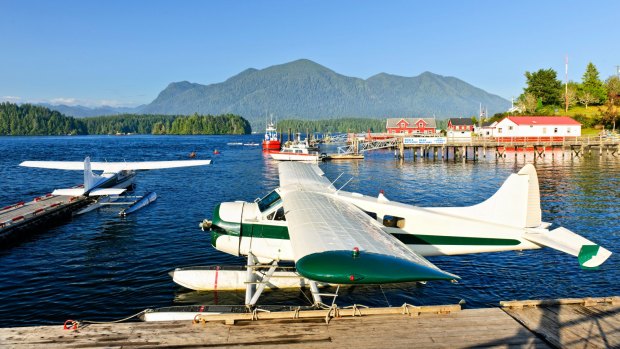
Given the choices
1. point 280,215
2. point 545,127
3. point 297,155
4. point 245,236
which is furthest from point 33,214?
point 545,127

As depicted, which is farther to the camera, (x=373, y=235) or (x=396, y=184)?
(x=396, y=184)

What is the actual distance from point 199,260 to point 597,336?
15048 mm

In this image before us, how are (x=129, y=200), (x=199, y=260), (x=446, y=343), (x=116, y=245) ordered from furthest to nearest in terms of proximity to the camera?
(x=129, y=200), (x=116, y=245), (x=199, y=260), (x=446, y=343)

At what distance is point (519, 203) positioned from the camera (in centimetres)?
1356

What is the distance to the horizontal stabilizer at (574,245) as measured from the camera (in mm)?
9367

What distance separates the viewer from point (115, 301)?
47.0 ft

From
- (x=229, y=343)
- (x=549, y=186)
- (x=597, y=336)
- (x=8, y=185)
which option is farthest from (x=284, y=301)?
(x=8, y=185)

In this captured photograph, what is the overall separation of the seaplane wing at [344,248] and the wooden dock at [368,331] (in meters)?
1.92

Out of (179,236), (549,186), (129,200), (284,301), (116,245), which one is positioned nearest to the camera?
(284,301)

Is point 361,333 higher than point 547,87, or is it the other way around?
point 547,87

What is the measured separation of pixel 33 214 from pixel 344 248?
23019 mm

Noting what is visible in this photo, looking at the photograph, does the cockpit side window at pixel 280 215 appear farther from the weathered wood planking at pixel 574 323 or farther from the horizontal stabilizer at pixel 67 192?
the horizontal stabilizer at pixel 67 192

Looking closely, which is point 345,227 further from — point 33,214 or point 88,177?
point 88,177

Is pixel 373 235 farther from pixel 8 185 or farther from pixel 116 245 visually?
pixel 8 185
